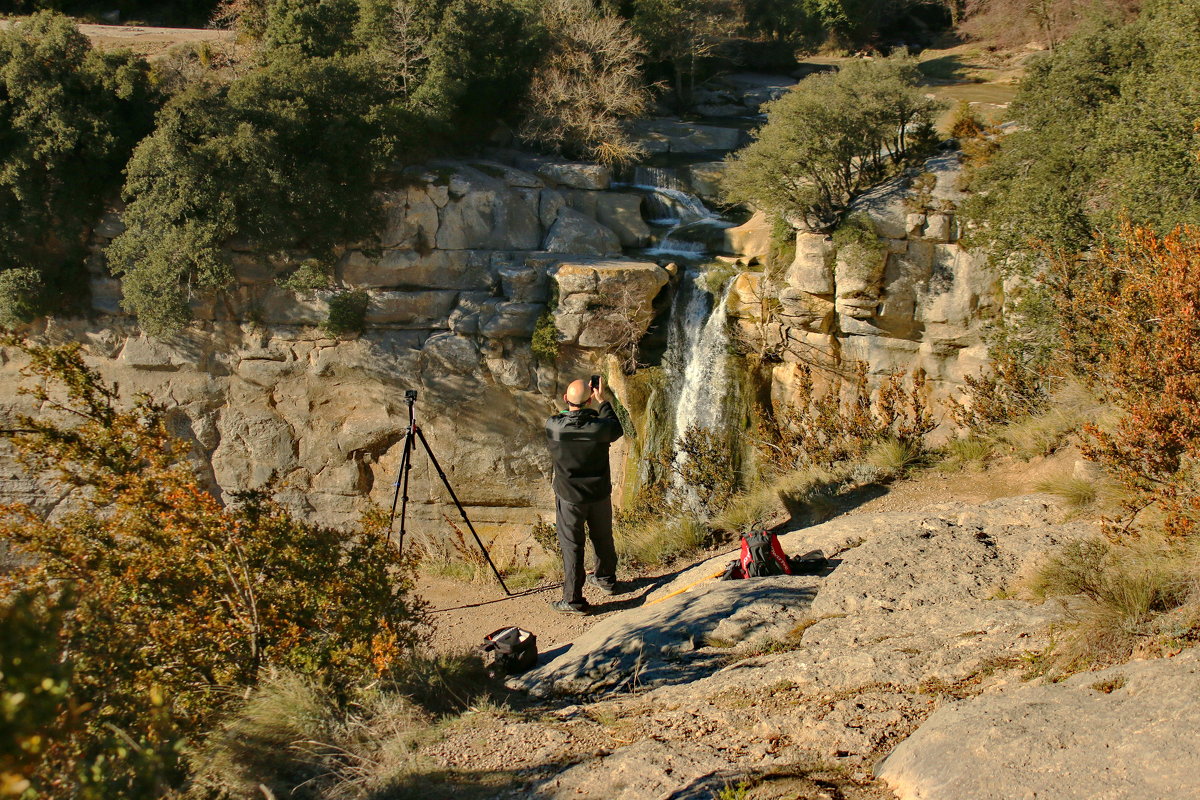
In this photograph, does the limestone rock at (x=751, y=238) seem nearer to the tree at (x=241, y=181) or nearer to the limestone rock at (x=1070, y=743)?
the tree at (x=241, y=181)

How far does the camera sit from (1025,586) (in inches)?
179

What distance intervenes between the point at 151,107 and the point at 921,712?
12551 mm

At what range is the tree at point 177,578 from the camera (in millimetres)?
3584

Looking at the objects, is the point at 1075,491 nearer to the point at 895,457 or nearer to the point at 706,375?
the point at 895,457

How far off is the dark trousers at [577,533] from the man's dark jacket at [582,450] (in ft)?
0.31

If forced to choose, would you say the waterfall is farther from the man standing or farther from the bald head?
the bald head

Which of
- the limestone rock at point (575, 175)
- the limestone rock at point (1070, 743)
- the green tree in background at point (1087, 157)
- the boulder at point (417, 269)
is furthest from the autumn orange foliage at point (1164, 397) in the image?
the limestone rock at point (575, 175)

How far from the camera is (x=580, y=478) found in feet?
20.4

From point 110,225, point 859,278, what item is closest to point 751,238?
point 859,278

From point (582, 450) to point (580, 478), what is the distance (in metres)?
0.27

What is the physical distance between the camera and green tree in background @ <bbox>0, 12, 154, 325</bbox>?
10766mm

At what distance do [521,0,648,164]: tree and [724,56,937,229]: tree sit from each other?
9.63 ft

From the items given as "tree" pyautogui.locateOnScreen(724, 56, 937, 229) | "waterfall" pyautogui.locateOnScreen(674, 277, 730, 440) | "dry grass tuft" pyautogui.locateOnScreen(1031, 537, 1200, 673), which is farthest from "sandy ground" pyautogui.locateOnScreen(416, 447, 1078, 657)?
"tree" pyautogui.locateOnScreen(724, 56, 937, 229)

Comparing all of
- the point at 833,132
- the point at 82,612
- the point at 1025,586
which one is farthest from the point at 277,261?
the point at 1025,586
